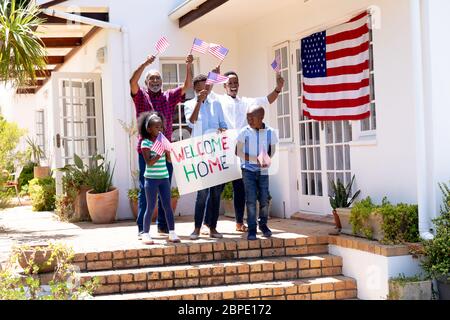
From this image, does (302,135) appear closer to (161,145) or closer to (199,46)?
(199,46)

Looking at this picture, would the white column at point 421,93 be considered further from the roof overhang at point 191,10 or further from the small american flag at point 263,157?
the roof overhang at point 191,10

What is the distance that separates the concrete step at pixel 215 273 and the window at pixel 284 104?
3133 mm

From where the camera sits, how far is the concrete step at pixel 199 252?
702 cm

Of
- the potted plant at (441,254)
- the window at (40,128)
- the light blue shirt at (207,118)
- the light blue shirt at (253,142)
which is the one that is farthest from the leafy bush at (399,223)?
the window at (40,128)

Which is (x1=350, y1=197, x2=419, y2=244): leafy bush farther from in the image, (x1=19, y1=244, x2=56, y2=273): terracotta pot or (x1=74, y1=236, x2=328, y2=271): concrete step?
(x1=19, y1=244, x2=56, y2=273): terracotta pot

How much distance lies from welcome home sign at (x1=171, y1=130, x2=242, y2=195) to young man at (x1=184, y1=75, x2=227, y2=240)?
0.08m

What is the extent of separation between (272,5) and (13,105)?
14617mm

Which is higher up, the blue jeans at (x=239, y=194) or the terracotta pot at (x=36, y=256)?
the blue jeans at (x=239, y=194)

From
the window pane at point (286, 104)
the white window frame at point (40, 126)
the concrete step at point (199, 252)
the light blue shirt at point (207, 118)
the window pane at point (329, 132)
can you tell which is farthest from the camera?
the white window frame at point (40, 126)

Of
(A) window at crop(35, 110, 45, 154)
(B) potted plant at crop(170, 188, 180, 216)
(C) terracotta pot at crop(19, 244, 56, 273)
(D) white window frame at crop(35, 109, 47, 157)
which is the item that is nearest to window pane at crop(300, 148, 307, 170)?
(B) potted plant at crop(170, 188, 180, 216)

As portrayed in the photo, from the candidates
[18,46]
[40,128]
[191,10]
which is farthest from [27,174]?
[18,46]
